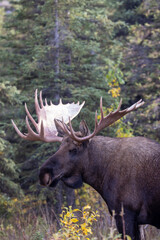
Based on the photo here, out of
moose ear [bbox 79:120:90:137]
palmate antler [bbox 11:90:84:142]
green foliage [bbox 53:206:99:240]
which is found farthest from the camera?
palmate antler [bbox 11:90:84:142]

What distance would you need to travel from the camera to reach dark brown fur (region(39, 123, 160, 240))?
4910 mm

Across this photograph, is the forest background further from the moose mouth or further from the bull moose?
the moose mouth

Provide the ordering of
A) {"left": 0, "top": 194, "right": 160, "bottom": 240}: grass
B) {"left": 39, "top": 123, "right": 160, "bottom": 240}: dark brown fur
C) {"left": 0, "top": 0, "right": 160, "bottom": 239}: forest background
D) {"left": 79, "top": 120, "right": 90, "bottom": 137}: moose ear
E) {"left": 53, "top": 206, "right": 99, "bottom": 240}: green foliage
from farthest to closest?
{"left": 0, "top": 0, "right": 160, "bottom": 239}: forest background < {"left": 79, "top": 120, "right": 90, "bottom": 137}: moose ear < {"left": 39, "top": 123, "right": 160, "bottom": 240}: dark brown fur < {"left": 0, "top": 194, "right": 160, "bottom": 240}: grass < {"left": 53, "top": 206, "right": 99, "bottom": 240}: green foliage

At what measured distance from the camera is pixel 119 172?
507cm

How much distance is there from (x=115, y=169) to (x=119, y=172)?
86mm

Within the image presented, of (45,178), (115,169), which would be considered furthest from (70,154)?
(115,169)

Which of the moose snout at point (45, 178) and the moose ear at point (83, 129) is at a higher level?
the moose ear at point (83, 129)

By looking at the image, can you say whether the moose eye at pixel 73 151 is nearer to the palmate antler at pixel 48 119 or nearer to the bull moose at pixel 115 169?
the bull moose at pixel 115 169

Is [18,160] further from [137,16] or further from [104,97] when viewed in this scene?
[137,16]

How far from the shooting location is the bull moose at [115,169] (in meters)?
4.91

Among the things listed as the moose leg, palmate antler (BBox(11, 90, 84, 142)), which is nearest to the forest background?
palmate antler (BBox(11, 90, 84, 142))

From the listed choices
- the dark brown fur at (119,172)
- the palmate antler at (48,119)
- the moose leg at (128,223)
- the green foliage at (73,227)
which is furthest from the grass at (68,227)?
the palmate antler at (48,119)

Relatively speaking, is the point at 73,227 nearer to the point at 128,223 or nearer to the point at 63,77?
the point at 128,223

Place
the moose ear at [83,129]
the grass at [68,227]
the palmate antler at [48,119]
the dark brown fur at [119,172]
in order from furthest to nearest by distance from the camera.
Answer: the palmate antler at [48,119]
the moose ear at [83,129]
the dark brown fur at [119,172]
the grass at [68,227]
